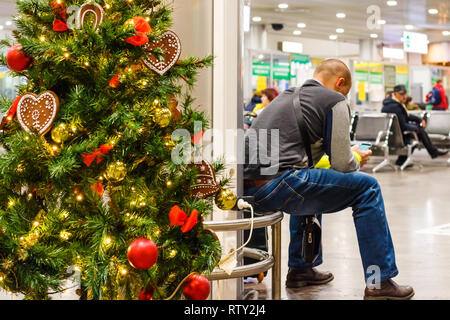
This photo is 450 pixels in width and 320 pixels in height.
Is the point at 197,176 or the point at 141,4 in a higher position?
the point at 141,4

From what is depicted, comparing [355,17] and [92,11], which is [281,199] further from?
[355,17]

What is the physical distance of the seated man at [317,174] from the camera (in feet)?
10.3

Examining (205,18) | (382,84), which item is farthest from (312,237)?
(382,84)

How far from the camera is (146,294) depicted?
76.1 inches

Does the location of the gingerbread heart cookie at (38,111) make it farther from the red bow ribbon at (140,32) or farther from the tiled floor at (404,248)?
the tiled floor at (404,248)

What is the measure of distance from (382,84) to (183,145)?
14.9m

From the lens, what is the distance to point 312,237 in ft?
11.2

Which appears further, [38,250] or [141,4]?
[141,4]

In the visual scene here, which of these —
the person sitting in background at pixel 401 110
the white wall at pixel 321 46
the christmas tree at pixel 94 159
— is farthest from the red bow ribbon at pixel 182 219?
the white wall at pixel 321 46

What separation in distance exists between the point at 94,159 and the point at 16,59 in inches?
13.8

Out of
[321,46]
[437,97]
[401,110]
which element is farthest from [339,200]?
[321,46]

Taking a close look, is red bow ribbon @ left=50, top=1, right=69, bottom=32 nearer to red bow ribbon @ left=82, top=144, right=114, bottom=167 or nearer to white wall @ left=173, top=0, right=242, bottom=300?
red bow ribbon @ left=82, top=144, right=114, bottom=167

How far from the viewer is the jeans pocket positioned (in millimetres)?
3143

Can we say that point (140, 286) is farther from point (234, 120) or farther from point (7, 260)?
point (234, 120)
